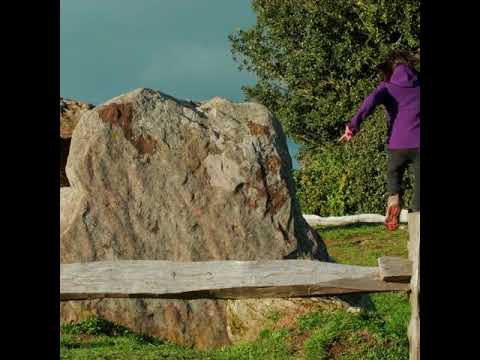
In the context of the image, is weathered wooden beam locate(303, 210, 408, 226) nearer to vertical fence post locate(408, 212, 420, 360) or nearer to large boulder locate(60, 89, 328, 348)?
large boulder locate(60, 89, 328, 348)

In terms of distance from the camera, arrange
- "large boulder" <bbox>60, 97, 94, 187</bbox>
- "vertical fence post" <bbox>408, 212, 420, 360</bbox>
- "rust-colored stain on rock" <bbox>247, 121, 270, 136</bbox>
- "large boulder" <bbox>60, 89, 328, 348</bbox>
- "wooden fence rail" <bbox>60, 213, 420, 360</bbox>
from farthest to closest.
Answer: "large boulder" <bbox>60, 97, 94, 187</bbox> → "rust-colored stain on rock" <bbox>247, 121, 270, 136</bbox> → "large boulder" <bbox>60, 89, 328, 348</bbox> → "wooden fence rail" <bbox>60, 213, 420, 360</bbox> → "vertical fence post" <bbox>408, 212, 420, 360</bbox>

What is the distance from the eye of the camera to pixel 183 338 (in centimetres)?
939

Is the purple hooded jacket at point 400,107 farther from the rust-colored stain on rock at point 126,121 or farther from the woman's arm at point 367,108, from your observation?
the rust-colored stain on rock at point 126,121

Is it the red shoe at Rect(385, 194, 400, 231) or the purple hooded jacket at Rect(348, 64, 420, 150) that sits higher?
the purple hooded jacket at Rect(348, 64, 420, 150)

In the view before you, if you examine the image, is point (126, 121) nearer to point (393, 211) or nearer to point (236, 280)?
point (236, 280)

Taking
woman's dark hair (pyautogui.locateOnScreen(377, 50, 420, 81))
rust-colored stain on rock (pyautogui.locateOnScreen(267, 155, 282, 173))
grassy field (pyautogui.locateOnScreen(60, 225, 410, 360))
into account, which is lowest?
grassy field (pyautogui.locateOnScreen(60, 225, 410, 360))

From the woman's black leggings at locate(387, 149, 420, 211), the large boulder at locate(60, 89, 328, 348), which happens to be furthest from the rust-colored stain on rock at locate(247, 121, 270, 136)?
the woman's black leggings at locate(387, 149, 420, 211)

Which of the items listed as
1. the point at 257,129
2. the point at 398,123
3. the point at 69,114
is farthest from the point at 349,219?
the point at 398,123

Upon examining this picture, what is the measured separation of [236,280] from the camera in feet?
23.9

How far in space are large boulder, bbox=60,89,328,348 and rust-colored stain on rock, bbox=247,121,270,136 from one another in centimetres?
15

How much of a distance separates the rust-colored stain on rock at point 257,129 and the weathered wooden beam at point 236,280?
3.19 metres

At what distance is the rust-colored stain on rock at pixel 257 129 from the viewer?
1029cm

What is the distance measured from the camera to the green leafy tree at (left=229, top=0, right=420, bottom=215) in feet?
74.2
